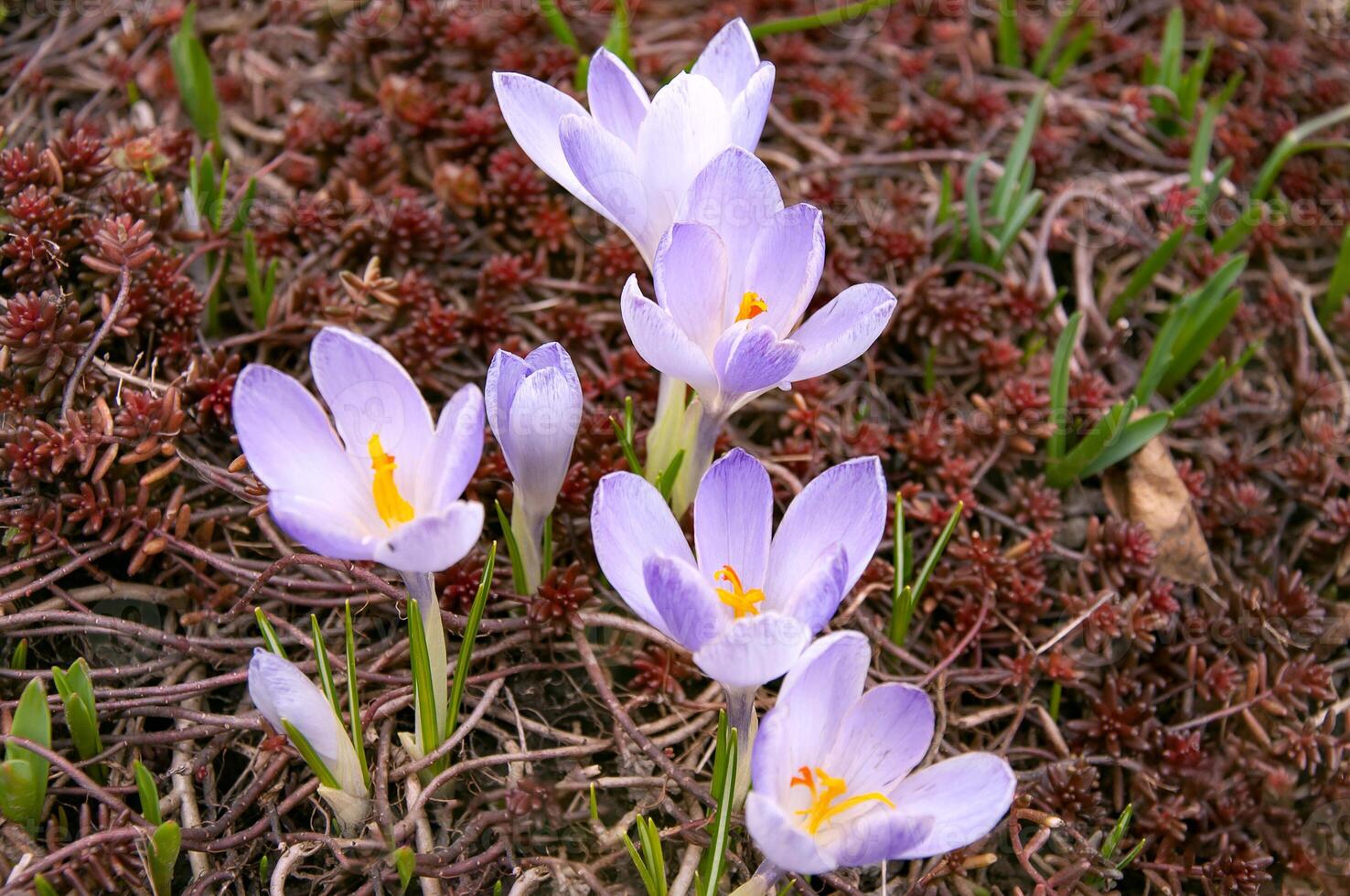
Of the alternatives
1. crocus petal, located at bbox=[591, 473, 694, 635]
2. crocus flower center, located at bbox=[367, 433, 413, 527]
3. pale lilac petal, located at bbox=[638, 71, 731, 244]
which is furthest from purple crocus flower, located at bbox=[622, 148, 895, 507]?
crocus flower center, located at bbox=[367, 433, 413, 527]

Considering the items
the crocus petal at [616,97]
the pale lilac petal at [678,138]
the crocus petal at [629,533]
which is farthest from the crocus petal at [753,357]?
the crocus petal at [616,97]

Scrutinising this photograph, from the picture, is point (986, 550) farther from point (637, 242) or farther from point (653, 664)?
point (637, 242)

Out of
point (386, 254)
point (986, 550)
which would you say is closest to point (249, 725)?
point (386, 254)

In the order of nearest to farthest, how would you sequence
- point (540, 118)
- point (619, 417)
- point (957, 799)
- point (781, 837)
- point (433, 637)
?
point (781, 837) < point (957, 799) < point (433, 637) < point (540, 118) < point (619, 417)

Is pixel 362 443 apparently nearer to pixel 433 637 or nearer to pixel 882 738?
pixel 433 637

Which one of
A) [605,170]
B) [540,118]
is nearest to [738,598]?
[605,170]

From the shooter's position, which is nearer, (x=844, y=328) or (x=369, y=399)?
(x=369, y=399)

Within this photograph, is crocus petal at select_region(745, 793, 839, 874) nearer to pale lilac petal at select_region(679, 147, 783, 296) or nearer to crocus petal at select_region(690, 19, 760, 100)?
pale lilac petal at select_region(679, 147, 783, 296)
